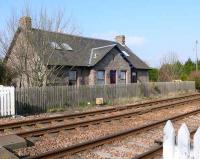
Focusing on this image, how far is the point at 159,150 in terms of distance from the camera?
28.9ft

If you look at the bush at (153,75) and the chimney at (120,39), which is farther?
the bush at (153,75)

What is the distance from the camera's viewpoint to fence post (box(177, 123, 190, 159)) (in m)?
4.14

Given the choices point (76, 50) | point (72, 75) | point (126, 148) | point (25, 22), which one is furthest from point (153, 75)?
point (126, 148)

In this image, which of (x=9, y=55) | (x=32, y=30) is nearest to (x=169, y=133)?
(x=32, y=30)

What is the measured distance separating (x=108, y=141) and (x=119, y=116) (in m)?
6.06

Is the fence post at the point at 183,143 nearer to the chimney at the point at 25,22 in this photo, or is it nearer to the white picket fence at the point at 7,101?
the white picket fence at the point at 7,101

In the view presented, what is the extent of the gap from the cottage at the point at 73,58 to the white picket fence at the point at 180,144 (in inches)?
853

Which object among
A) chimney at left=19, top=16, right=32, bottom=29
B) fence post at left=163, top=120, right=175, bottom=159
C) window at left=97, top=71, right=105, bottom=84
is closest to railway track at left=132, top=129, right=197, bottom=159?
fence post at left=163, top=120, right=175, bottom=159

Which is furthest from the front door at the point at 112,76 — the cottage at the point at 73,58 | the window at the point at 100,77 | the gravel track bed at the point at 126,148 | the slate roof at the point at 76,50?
the gravel track bed at the point at 126,148

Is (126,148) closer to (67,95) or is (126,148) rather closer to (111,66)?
(67,95)

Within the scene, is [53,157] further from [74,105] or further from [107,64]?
[107,64]

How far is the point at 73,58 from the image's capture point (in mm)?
33625

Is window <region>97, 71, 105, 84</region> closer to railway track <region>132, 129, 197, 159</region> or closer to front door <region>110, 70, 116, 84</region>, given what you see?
front door <region>110, 70, 116, 84</region>

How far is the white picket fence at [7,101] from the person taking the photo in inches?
666
